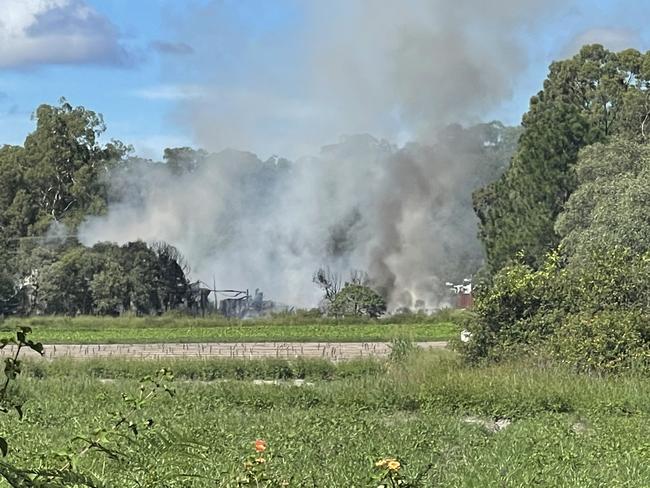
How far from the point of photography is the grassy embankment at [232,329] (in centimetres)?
3762

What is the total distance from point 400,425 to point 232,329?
34.1m

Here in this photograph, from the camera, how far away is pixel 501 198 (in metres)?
41.4

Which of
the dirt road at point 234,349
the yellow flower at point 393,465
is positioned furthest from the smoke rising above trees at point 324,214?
the yellow flower at point 393,465

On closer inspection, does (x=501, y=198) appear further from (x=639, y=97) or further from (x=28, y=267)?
(x=28, y=267)

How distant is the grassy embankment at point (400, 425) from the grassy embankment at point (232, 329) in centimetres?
1904

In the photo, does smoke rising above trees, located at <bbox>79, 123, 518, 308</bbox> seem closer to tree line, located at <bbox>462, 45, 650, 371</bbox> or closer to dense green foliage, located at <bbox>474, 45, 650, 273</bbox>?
tree line, located at <bbox>462, 45, 650, 371</bbox>

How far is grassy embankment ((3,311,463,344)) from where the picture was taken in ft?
123

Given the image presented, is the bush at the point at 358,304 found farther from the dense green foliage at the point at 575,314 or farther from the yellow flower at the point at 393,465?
the yellow flower at the point at 393,465

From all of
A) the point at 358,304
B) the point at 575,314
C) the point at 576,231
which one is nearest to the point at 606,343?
the point at 575,314

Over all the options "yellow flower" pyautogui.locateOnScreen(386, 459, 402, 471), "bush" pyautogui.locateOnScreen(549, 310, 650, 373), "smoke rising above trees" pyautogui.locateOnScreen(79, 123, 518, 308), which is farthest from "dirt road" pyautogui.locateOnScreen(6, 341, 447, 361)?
"yellow flower" pyautogui.locateOnScreen(386, 459, 402, 471)

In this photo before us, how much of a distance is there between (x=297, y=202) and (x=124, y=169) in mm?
13532

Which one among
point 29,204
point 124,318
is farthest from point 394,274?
point 29,204

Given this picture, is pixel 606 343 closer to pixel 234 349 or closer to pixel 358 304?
pixel 234 349

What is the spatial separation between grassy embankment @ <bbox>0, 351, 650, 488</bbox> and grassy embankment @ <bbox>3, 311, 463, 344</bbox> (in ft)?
62.5
